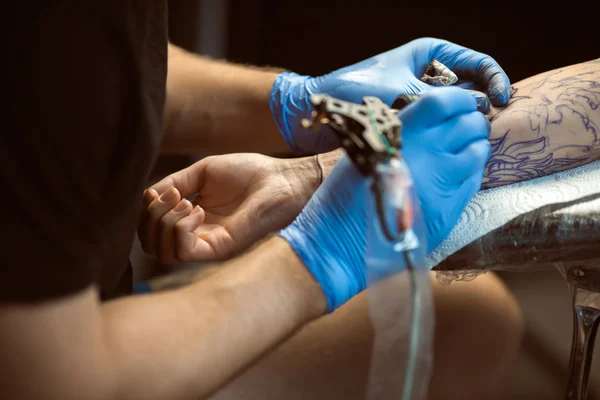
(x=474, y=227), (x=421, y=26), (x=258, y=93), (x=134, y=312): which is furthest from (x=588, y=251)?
(x=421, y=26)

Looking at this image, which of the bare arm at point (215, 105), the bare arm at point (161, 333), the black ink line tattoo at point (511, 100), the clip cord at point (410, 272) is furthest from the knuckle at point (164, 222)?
the black ink line tattoo at point (511, 100)

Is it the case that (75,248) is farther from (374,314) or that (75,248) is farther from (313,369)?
(313,369)

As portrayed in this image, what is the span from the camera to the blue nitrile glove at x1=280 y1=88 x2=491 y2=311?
721 millimetres

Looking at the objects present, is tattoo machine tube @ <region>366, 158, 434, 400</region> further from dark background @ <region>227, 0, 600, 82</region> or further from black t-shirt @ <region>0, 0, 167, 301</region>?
dark background @ <region>227, 0, 600, 82</region>

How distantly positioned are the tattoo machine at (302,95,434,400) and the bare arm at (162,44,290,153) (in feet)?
2.05

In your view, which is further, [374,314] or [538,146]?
[538,146]

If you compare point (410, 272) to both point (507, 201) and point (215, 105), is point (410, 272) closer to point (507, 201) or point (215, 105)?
point (507, 201)

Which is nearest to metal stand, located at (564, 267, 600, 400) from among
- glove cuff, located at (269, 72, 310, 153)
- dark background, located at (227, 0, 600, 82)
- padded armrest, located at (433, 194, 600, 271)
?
padded armrest, located at (433, 194, 600, 271)

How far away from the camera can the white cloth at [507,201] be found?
783 mm

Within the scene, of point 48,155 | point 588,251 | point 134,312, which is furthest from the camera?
point 588,251

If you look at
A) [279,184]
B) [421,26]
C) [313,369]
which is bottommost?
[313,369]

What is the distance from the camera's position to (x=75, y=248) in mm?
566

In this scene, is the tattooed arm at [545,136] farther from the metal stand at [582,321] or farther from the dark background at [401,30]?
the dark background at [401,30]

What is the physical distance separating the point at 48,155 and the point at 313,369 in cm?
64
